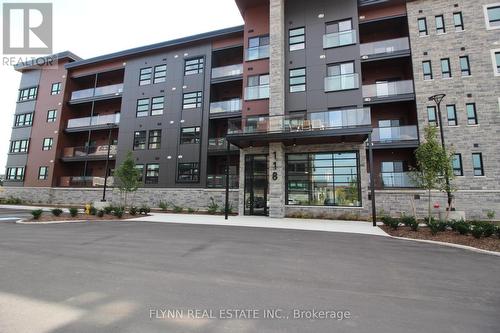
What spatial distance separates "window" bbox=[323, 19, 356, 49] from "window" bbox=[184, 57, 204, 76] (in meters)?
11.1

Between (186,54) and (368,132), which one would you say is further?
(186,54)

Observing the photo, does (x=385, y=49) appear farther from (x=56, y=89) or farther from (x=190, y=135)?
(x=56, y=89)

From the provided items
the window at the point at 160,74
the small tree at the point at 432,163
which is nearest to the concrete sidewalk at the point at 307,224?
the small tree at the point at 432,163

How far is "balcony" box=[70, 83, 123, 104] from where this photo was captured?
25438 mm

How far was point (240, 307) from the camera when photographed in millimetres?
3654

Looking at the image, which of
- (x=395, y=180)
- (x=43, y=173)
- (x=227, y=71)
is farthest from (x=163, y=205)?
(x=395, y=180)

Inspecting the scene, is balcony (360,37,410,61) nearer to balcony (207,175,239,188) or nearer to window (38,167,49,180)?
balcony (207,175,239,188)

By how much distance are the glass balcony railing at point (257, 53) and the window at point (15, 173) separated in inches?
1102

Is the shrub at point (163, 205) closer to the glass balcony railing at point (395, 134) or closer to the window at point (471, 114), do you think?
the glass balcony railing at point (395, 134)

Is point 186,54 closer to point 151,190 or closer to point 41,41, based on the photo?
point 41,41

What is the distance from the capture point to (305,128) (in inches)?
593

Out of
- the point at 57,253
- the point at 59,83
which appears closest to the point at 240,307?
the point at 57,253

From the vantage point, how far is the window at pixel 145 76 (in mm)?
24531

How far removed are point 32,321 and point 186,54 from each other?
79.5 ft
